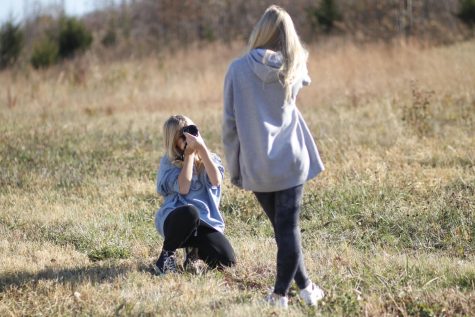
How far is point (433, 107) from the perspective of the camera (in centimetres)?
1106

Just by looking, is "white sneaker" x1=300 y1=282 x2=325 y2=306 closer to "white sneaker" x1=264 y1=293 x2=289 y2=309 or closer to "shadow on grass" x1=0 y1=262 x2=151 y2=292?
"white sneaker" x1=264 y1=293 x2=289 y2=309

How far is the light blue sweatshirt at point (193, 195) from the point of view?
481 centimetres

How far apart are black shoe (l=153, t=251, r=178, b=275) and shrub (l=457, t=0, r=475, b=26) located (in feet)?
66.9

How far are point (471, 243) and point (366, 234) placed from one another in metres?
0.79

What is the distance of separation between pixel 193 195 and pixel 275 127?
3.87 feet

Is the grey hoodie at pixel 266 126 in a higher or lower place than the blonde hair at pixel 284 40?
lower

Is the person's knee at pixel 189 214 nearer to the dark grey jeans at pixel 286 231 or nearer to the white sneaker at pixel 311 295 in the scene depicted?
the dark grey jeans at pixel 286 231

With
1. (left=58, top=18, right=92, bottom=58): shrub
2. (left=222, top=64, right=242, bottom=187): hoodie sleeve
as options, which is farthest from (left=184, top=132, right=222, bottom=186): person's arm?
(left=58, top=18, right=92, bottom=58): shrub

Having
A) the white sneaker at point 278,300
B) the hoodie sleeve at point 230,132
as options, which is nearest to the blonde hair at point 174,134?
the hoodie sleeve at point 230,132

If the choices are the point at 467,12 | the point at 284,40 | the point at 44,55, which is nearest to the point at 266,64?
the point at 284,40

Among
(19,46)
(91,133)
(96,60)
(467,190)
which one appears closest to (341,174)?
(467,190)

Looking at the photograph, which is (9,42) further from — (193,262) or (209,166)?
(209,166)

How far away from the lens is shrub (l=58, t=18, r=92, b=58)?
85.8 feet

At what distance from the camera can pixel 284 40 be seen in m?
3.80
